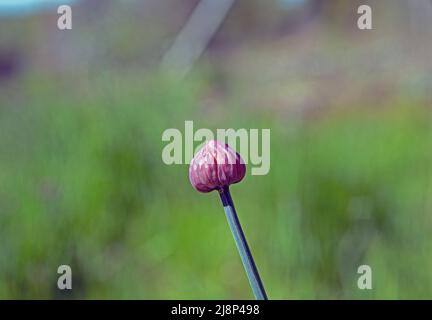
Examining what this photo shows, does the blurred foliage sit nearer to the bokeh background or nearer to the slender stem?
the bokeh background

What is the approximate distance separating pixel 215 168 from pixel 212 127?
23.8 inches

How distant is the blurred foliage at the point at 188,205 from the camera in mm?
846

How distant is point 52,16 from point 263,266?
0.52 m

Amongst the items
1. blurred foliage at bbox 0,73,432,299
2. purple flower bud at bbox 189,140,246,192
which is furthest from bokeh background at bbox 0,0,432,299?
purple flower bud at bbox 189,140,246,192

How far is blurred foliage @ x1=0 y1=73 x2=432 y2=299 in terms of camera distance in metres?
0.85

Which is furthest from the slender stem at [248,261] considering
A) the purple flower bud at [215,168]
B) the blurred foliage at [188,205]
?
the blurred foliage at [188,205]

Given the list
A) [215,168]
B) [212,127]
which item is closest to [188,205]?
[212,127]

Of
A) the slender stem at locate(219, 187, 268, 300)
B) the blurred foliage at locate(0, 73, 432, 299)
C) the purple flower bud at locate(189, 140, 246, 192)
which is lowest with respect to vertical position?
the slender stem at locate(219, 187, 268, 300)

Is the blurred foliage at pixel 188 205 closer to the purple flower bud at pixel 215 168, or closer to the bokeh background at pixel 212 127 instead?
the bokeh background at pixel 212 127

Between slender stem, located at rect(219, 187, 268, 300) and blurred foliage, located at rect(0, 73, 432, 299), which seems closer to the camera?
slender stem, located at rect(219, 187, 268, 300)

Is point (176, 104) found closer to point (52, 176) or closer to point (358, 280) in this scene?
point (52, 176)

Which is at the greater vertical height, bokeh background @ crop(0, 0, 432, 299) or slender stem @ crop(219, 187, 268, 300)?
bokeh background @ crop(0, 0, 432, 299)
